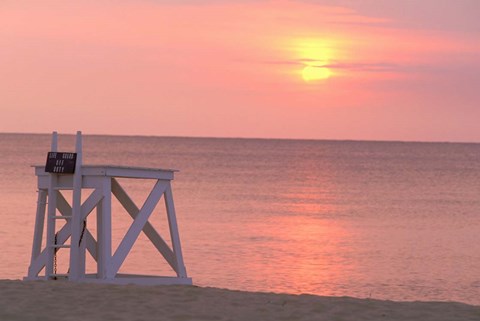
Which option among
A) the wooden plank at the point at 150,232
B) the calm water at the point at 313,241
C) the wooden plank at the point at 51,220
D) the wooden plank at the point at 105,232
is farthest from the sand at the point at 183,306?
the calm water at the point at 313,241

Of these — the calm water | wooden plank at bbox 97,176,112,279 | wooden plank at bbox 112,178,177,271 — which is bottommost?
wooden plank at bbox 97,176,112,279

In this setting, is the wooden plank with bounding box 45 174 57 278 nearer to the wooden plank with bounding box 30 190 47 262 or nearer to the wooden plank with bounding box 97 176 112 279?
the wooden plank with bounding box 30 190 47 262

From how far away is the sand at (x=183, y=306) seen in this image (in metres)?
12.8

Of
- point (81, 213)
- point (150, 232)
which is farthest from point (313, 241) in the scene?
point (81, 213)

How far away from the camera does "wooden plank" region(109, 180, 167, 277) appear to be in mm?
16609

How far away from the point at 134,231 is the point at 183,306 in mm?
3727

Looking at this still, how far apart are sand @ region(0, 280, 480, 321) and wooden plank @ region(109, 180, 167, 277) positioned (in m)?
1.78

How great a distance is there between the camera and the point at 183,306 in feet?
43.9

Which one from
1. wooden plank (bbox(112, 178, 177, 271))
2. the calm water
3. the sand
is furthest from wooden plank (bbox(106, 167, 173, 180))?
the calm water

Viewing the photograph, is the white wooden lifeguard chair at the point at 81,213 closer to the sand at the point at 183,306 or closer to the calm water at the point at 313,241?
the sand at the point at 183,306

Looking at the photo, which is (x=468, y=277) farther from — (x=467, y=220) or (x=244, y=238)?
(x=467, y=220)

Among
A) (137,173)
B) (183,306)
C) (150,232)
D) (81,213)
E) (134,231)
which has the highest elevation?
(137,173)

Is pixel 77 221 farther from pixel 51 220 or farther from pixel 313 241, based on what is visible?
pixel 313 241

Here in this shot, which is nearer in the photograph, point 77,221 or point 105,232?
point 105,232
